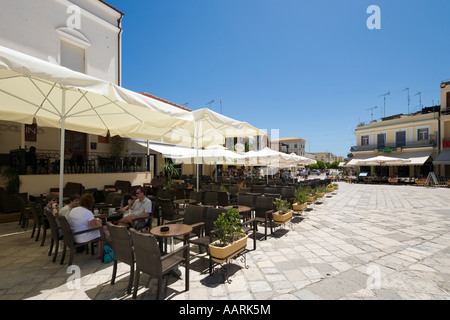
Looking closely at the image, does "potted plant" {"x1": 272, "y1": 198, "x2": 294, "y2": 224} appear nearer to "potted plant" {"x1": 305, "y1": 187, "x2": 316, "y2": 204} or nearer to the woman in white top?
"potted plant" {"x1": 305, "y1": 187, "x2": 316, "y2": 204}

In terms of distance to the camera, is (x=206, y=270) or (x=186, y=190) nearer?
(x=206, y=270)

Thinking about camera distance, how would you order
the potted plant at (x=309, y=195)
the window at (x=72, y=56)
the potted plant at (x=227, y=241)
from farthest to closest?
the window at (x=72, y=56) < the potted plant at (x=309, y=195) < the potted plant at (x=227, y=241)

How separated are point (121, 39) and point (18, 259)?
12.3 meters

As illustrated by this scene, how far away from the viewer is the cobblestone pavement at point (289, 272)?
2980mm

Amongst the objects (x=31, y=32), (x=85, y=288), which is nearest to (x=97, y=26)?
(x=31, y=32)

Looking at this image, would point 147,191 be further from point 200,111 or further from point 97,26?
point 97,26

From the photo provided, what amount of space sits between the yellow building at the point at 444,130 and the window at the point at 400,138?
12.3 ft

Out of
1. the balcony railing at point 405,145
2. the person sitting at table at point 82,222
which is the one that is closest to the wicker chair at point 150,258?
the person sitting at table at point 82,222

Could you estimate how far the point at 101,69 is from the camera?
1157cm

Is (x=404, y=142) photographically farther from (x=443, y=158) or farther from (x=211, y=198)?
(x=211, y=198)

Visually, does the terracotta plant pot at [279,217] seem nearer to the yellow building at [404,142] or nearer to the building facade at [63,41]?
the building facade at [63,41]

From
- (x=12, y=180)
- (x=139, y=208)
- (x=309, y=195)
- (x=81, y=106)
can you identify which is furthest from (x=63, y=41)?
(x=309, y=195)

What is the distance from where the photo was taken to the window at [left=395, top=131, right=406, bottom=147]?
2869 centimetres

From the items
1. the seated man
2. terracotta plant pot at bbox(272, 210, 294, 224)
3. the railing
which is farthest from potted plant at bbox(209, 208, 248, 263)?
the railing
